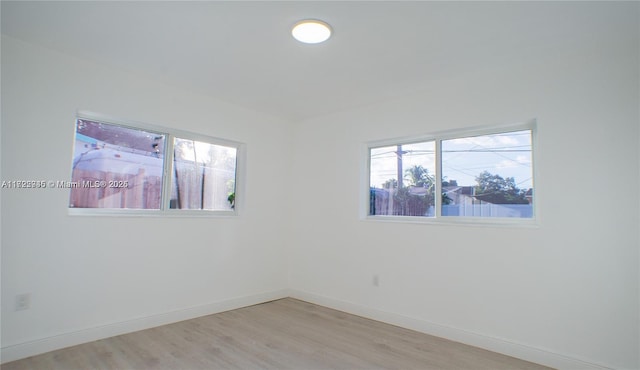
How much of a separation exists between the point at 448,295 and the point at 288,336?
1547 mm

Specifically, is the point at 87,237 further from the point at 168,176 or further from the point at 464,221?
the point at 464,221

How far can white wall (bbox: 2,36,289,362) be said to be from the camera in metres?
2.50

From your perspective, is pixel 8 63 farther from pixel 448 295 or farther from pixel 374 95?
pixel 448 295

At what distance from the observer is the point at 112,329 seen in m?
2.89

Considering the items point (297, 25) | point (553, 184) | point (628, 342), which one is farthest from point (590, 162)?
point (297, 25)

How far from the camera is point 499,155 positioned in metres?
3.03

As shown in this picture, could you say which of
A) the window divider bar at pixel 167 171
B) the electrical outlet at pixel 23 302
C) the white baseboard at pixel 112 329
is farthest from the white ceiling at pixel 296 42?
the white baseboard at pixel 112 329

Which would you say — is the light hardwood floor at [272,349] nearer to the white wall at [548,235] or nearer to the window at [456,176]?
the white wall at [548,235]

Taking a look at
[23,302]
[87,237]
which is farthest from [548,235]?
[23,302]

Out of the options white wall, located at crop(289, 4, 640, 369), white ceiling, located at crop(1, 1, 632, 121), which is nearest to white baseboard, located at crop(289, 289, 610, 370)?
white wall, located at crop(289, 4, 640, 369)

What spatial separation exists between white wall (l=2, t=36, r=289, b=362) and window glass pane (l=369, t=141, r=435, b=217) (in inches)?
68.4

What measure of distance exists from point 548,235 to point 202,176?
346 cm

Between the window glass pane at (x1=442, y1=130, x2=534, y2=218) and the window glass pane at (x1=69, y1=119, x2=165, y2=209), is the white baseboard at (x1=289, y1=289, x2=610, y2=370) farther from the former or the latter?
the window glass pane at (x1=69, y1=119, x2=165, y2=209)

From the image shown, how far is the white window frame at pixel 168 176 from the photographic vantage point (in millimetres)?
2971
